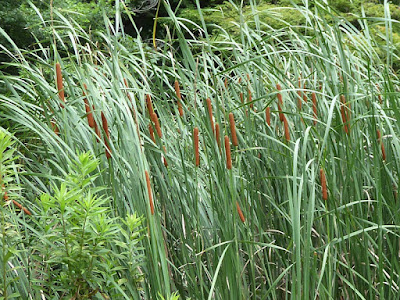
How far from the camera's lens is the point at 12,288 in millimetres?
1873

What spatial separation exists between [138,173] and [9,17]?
19.9ft

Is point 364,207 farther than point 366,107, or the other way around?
point 366,107

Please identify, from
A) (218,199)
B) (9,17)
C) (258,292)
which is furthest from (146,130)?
(9,17)

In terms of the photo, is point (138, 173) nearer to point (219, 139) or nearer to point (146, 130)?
point (219, 139)

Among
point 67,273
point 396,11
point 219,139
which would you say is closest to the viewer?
point 67,273

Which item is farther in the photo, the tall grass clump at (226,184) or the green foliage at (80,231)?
the tall grass clump at (226,184)

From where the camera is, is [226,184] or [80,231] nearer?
[80,231]

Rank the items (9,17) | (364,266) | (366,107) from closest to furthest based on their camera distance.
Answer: (364,266) → (366,107) → (9,17)

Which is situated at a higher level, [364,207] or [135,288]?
[135,288]

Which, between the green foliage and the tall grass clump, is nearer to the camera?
the green foliage

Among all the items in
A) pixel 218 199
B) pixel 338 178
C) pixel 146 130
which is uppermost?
pixel 146 130

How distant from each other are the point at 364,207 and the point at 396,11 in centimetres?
702

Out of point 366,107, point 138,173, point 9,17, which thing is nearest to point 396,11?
point 9,17

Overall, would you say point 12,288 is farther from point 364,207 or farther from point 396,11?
point 396,11
